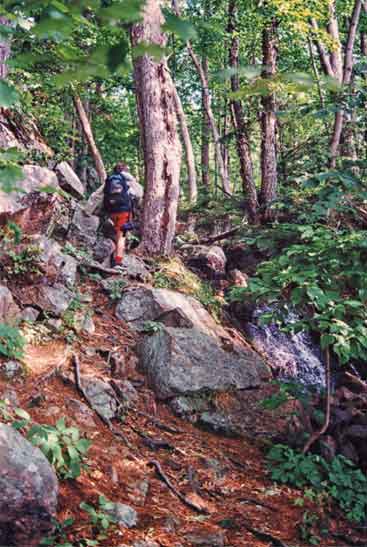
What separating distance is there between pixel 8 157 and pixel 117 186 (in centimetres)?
784

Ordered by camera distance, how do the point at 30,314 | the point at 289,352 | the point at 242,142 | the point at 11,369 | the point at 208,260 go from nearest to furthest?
1. the point at 11,369
2. the point at 30,314
3. the point at 289,352
4. the point at 208,260
5. the point at 242,142

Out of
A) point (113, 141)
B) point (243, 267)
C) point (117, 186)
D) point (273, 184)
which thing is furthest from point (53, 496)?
point (113, 141)

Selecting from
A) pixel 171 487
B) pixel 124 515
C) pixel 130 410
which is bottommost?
pixel 171 487

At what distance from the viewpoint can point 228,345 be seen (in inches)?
276

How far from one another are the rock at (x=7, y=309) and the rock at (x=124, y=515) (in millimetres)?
2660

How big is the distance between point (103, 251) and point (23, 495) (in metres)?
6.38

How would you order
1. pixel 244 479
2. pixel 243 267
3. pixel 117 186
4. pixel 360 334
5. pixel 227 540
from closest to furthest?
pixel 227 540 → pixel 360 334 → pixel 244 479 → pixel 117 186 → pixel 243 267

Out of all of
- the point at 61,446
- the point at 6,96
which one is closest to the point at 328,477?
the point at 61,446

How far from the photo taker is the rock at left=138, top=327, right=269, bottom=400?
5.81 metres

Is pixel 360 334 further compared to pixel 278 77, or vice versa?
pixel 360 334

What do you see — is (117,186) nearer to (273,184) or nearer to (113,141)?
(273,184)

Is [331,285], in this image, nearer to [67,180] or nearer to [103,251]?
[103,251]

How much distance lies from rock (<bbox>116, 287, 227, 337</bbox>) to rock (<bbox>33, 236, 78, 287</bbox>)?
0.96 meters

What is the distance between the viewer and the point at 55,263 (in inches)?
271
